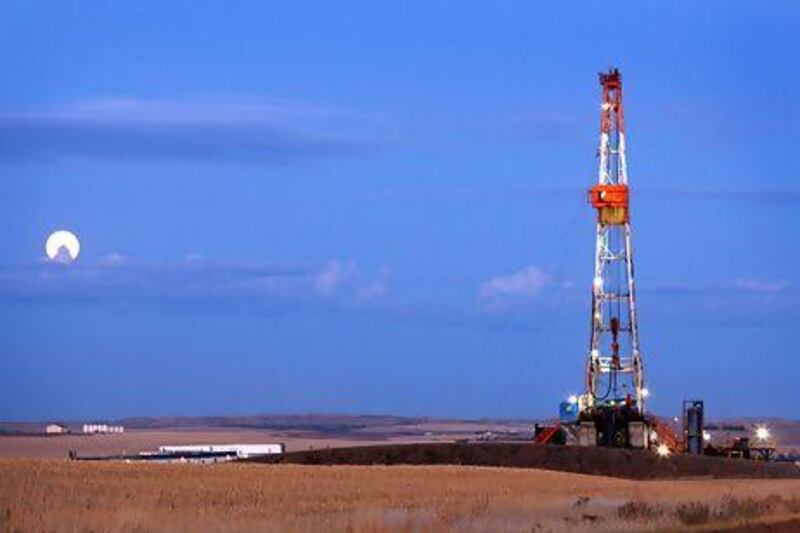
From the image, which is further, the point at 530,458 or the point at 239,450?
the point at 239,450

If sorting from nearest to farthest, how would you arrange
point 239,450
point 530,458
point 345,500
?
point 345,500 < point 530,458 < point 239,450

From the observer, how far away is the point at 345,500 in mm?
38562

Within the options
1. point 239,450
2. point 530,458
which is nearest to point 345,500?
point 530,458

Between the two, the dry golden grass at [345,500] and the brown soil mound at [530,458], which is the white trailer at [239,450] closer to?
the brown soil mound at [530,458]

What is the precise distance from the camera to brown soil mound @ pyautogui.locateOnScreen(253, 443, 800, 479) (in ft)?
233

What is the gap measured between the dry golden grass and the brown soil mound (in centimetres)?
1354

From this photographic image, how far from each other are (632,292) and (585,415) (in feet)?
19.9

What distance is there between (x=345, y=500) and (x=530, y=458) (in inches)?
1365

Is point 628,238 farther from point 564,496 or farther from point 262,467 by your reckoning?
point 564,496

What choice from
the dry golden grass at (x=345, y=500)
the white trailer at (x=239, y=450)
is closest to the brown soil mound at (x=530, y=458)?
the dry golden grass at (x=345, y=500)

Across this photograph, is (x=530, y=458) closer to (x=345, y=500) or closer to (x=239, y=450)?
(x=345, y=500)

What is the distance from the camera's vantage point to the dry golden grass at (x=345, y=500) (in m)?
28.2

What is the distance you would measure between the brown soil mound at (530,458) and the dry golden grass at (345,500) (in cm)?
1354

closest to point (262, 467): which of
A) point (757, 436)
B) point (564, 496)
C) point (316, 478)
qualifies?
point (316, 478)
